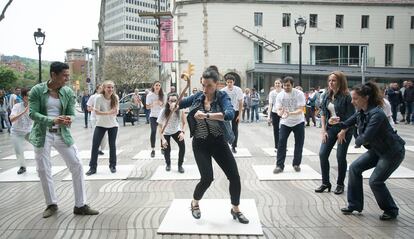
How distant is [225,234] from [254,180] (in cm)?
292

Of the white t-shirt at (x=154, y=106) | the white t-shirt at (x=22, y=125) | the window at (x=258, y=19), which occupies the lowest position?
the white t-shirt at (x=22, y=125)

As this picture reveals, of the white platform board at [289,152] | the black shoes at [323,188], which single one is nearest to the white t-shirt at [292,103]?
the black shoes at [323,188]

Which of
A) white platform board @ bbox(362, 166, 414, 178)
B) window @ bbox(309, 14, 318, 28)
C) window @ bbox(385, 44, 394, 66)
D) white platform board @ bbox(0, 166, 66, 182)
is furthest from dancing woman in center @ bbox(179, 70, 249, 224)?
window @ bbox(385, 44, 394, 66)

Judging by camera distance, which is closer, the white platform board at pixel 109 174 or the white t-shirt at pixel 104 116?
the white platform board at pixel 109 174

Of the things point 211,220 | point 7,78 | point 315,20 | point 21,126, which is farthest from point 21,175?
point 7,78

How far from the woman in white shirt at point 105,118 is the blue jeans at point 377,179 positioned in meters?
4.65

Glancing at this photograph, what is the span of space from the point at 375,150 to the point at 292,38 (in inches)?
1552

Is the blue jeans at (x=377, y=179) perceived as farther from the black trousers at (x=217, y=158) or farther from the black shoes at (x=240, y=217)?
the black trousers at (x=217, y=158)

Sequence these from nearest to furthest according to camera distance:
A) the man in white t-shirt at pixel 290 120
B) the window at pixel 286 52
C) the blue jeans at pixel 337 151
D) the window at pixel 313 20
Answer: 1. the blue jeans at pixel 337 151
2. the man in white t-shirt at pixel 290 120
3. the window at pixel 286 52
4. the window at pixel 313 20

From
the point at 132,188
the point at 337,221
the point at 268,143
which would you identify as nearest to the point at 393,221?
the point at 337,221

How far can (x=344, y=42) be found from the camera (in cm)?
4403

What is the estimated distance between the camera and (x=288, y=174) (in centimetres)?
801

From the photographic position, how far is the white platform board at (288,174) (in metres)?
7.72

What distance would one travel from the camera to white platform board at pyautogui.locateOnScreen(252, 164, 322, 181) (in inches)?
304
